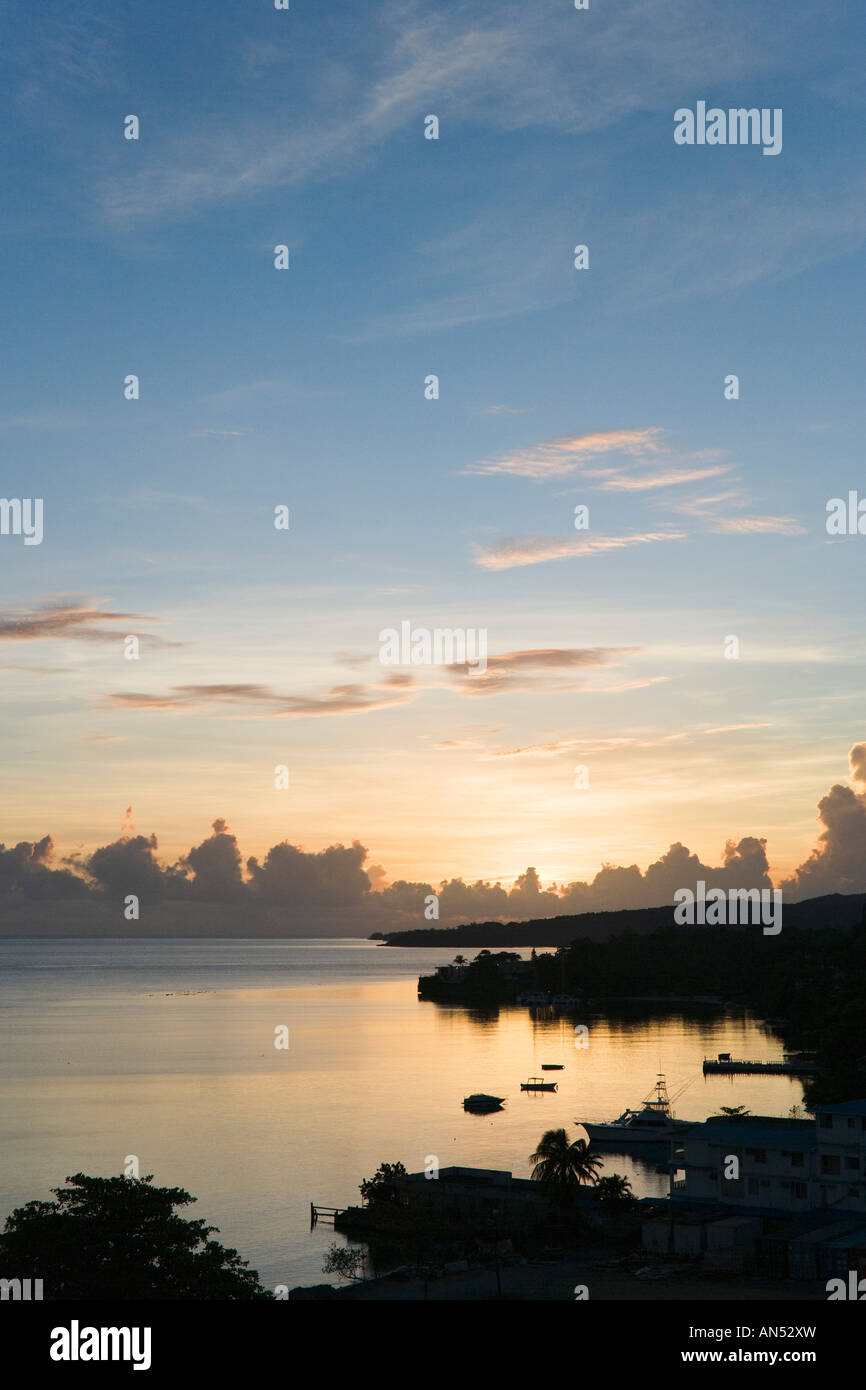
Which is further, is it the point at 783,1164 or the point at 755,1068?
the point at 755,1068

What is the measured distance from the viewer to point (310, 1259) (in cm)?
5272

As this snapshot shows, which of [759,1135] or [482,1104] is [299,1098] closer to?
[482,1104]

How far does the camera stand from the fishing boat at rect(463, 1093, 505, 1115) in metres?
99.9

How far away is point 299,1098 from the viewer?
105500mm

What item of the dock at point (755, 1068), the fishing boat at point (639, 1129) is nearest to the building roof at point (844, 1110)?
the fishing boat at point (639, 1129)

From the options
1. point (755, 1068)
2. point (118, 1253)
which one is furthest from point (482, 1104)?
point (118, 1253)

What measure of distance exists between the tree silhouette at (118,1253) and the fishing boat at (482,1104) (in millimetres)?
70325

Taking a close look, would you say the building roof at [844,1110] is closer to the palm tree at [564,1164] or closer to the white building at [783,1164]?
the white building at [783,1164]

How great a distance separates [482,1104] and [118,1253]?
241ft

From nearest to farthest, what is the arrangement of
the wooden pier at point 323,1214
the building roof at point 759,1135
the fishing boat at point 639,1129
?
1. the building roof at point 759,1135
2. the wooden pier at point 323,1214
3. the fishing boat at point 639,1129

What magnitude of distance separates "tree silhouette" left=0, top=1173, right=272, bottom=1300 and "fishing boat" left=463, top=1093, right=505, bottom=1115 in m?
70.3

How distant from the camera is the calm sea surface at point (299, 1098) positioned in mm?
68562

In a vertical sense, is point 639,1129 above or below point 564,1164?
below

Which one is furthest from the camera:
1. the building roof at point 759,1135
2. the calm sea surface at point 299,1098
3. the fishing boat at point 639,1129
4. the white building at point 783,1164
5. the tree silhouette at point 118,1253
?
the fishing boat at point 639,1129
